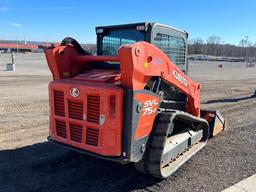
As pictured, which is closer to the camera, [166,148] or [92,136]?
[92,136]

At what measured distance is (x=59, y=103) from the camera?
4641 mm

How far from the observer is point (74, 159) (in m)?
5.75

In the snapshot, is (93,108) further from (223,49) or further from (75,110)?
(223,49)

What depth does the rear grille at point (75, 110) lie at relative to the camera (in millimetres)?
4375

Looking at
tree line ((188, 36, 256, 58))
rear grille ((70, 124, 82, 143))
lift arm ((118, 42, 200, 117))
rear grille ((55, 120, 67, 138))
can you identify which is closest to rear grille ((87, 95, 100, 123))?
rear grille ((70, 124, 82, 143))

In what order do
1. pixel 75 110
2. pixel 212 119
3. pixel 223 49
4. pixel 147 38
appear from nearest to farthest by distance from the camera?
pixel 75 110 < pixel 147 38 < pixel 212 119 < pixel 223 49

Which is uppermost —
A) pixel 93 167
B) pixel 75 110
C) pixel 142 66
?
pixel 142 66

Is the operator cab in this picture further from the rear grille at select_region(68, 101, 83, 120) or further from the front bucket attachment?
the front bucket attachment

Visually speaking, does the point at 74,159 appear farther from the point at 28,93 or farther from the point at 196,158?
the point at 28,93

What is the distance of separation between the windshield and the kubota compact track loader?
16 mm

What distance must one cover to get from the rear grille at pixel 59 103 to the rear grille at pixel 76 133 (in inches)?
10.5

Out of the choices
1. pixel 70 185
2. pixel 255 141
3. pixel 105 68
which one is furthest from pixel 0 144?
pixel 255 141

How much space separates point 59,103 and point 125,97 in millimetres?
1203

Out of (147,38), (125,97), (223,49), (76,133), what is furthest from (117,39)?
(223,49)
